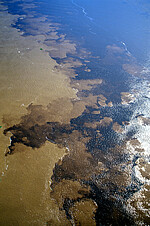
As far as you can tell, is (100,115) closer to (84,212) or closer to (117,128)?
(117,128)

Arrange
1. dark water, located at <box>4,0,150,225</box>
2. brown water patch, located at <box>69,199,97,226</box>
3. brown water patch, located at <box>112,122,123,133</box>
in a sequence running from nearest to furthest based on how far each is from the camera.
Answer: brown water patch, located at <box>69,199,97,226</box> < dark water, located at <box>4,0,150,225</box> < brown water patch, located at <box>112,122,123,133</box>

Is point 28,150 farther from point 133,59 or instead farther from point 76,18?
point 76,18

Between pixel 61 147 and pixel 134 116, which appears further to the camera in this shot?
pixel 134 116

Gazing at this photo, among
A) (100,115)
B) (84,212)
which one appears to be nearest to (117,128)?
(100,115)

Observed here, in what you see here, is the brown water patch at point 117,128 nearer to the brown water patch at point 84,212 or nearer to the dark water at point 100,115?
the dark water at point 100,115

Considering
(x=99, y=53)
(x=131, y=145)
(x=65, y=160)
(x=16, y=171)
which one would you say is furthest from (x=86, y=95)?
(x=99, y=53)

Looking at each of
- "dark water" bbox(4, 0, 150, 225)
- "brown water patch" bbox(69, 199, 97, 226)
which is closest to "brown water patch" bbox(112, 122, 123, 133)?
"dark water" bbox(4, 0, 150, 225)

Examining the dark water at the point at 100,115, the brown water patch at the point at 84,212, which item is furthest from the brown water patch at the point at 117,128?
the brown water patch at the point at 84,212

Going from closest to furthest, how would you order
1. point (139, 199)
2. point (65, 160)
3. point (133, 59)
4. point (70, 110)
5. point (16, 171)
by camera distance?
1. point (139, 199)
2. point (16, 171)
3. point (65, 160)
4. point (70, 110)
5. point (133, 59)

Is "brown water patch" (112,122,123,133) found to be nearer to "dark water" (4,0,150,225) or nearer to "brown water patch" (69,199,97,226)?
"dark water" (4,0,150,225)
